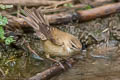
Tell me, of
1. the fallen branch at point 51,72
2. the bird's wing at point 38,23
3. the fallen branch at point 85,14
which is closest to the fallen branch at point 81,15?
the fallen branch at point 85,14

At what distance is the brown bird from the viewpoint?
563 centimetres

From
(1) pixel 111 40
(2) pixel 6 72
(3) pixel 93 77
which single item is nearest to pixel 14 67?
(2) pixel 6 72

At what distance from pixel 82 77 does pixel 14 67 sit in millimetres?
1618

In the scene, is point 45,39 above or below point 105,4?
below

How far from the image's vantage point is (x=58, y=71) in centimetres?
524

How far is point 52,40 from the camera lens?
224 inches

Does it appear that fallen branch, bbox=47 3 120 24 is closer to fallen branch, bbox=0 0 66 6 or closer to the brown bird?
fallen branch, bbox=0 0 66 6

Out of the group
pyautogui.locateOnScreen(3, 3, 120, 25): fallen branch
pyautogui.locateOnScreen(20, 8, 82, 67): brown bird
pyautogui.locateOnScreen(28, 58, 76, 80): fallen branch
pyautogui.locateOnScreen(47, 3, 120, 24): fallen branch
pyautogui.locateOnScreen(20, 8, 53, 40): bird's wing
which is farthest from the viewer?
pyautogui.locateOnScreen(47, 3, 120, 24): fallen branch

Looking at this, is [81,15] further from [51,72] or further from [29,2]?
[51,72]

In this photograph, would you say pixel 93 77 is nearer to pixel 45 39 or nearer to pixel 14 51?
pixel 45 39

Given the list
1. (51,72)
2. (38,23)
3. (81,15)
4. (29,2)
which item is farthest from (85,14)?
(51,72)

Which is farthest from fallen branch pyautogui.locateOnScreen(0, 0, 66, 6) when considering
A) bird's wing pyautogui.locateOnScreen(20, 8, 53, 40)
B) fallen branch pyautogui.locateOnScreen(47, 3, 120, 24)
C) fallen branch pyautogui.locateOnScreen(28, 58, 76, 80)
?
fallen branch pyautogui.locateOnScreen(28, 58, 76, 80)

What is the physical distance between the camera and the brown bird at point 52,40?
5633mm

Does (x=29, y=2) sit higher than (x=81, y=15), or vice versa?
(x=29, y=2)
